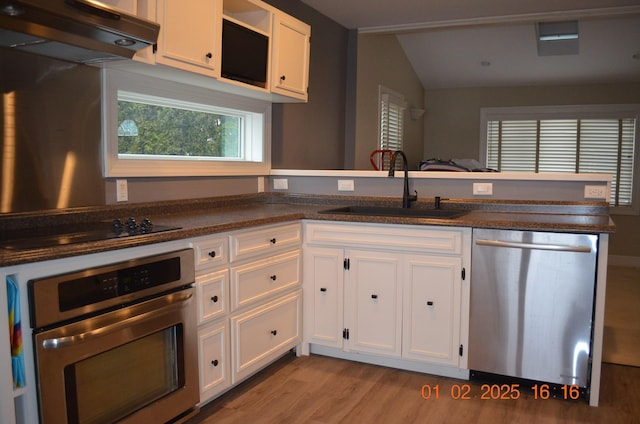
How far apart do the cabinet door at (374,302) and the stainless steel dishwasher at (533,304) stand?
1.37ft

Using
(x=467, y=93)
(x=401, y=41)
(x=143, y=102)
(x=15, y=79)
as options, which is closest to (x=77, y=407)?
(x=15, y=79)

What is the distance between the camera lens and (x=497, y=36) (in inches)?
229

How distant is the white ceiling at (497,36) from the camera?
399cm

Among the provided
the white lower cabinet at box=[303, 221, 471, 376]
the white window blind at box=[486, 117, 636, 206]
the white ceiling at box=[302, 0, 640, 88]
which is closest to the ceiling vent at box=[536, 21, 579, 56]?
the white ceiling at box=[302, 0, 640, 88]

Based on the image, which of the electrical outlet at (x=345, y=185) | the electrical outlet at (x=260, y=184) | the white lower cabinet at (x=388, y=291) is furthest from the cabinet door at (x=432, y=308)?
the electrical outlet at (x=260, y=184)

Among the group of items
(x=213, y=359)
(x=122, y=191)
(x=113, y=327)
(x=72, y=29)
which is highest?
(x=72, y=29)

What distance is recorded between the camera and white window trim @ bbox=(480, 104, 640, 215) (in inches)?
254

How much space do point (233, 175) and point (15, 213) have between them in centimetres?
157

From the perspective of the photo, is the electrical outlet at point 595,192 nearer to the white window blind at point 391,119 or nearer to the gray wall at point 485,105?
the white window blind at point 391,119

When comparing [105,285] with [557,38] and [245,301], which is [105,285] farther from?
[557,38]

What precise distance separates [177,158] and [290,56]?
0.97 metres

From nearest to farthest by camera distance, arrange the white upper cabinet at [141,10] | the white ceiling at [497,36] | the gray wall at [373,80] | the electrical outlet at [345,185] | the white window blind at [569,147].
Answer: the white upper cabinet at [141,10] < the electrical outlet at [345,185] < the white ceiling at [497,36] < the gray wall at [373,80] < the white window blind at [569,147]

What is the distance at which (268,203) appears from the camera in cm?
385
